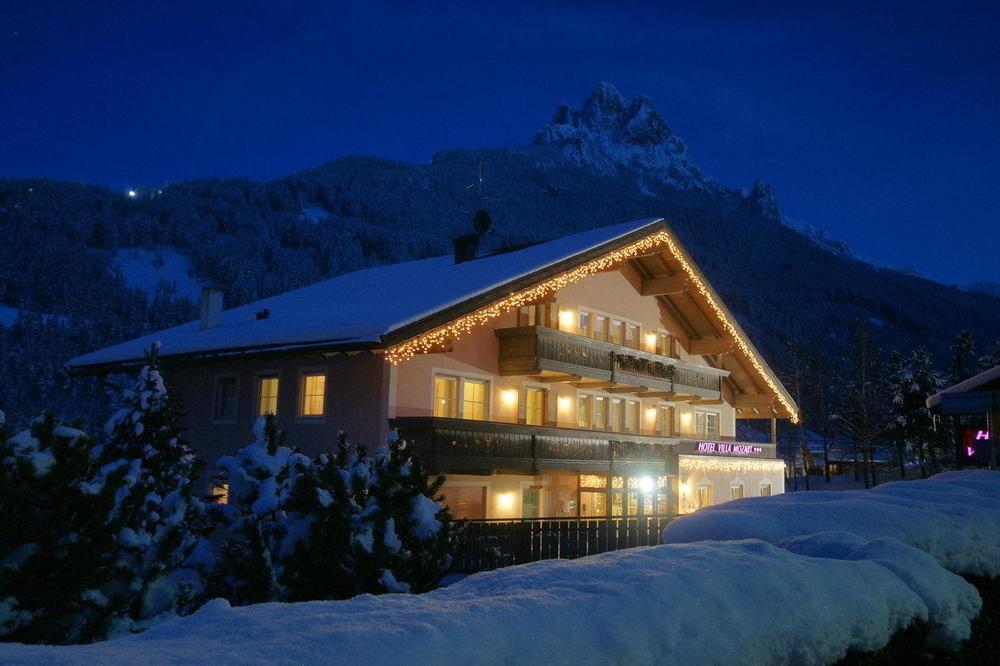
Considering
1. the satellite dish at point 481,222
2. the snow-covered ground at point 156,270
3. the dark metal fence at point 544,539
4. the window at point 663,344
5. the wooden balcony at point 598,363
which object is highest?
the snow-covered ground at point 156,270

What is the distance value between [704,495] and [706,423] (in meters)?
3.38

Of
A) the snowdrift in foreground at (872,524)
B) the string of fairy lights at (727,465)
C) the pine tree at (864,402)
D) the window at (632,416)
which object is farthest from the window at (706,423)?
the pine tree at (864,402)

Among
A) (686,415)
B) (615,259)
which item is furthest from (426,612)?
(686,415)

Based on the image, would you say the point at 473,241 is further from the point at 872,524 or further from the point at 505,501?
the point at 872,524

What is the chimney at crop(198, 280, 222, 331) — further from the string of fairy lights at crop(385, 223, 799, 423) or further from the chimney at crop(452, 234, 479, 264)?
the string of fairy lights at crop(385, 223, 799, 423)

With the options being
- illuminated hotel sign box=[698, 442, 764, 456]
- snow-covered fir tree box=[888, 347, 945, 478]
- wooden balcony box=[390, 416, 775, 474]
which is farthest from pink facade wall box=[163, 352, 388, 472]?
snow-covered fir tree box=[888, 347, 945, 478]

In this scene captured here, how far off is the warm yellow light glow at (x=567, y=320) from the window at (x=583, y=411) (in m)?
2.61

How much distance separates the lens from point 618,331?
31250 mm

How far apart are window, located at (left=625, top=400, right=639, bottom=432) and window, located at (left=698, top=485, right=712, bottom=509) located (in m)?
5.07

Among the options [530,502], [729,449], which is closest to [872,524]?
[530,502]

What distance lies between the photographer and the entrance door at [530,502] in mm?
27094

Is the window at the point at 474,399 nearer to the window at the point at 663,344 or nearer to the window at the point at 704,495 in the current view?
the window at the point at 663,344

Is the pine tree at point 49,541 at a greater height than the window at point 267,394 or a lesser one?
lesser

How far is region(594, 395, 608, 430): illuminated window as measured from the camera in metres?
30.6
